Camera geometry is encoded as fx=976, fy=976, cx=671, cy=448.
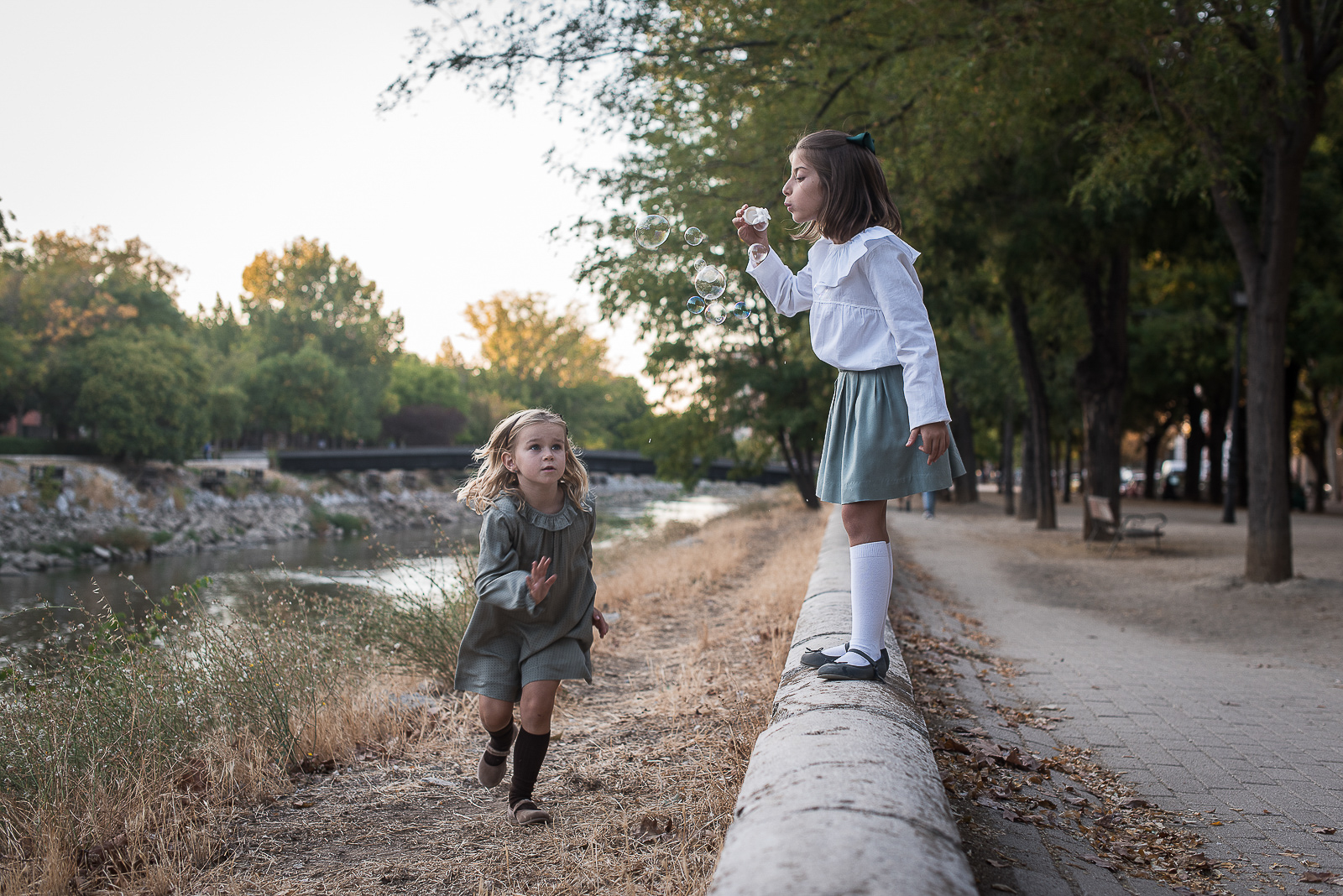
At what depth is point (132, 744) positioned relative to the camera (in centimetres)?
455

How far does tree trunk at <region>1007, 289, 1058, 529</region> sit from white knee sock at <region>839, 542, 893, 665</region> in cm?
1447

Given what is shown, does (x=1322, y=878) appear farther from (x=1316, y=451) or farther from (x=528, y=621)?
(x=1316, y=451)

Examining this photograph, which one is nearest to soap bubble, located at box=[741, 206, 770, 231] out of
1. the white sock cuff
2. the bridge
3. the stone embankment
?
the white sock cuff

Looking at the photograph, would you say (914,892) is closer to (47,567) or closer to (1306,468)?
(47,567)

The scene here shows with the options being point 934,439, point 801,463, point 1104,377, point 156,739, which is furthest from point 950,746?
point 801,463

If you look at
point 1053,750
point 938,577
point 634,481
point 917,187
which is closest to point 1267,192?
point 917,187

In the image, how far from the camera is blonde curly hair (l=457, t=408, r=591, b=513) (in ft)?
12.3

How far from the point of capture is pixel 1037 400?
18688 mm

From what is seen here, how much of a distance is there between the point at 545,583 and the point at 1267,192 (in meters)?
10.3

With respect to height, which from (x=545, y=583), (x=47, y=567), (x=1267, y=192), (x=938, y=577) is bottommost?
(x=47, y=567)

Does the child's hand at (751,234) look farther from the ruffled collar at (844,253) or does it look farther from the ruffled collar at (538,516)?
the ruffled collar at (538,516)

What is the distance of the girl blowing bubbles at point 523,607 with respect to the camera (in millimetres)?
3625

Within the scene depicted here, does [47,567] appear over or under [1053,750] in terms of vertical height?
under

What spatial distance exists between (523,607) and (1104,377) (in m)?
15.5
